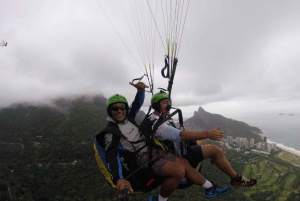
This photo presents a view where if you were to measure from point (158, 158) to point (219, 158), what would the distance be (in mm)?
1074

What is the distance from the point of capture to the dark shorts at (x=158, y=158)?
9.42 ft

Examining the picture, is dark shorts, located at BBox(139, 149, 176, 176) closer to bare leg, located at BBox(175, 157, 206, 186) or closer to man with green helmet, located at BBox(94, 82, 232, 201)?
man with green helmet, located at BBox(94, 82, 232, 201)

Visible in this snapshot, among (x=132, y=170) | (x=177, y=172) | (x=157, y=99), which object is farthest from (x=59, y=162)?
(x=177, y=172)

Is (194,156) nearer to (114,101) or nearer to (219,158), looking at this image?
(219,158)

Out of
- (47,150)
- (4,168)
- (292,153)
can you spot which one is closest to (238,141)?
(292,153)

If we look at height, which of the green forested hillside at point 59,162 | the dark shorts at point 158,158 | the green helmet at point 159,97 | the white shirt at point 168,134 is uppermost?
the green helmet at point 159,97

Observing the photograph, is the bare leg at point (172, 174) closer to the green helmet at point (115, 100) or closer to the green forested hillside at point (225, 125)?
the green helmet at point (115, 100)

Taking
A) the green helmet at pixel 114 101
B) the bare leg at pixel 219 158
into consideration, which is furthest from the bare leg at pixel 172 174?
the green helmet at pixel 114 101

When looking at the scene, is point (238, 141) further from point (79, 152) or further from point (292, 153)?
point (79, 152)

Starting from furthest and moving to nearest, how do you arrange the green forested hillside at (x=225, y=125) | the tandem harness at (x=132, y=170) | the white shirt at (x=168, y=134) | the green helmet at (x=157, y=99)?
the green forested hillside at (x=225, y=125), the green helmet at (x=157, y=99), the tandem harness at (x=132, y=170), the white shirt at (x=168, y=134)

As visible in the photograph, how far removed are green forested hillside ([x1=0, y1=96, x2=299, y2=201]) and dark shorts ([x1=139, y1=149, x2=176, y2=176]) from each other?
917 inches

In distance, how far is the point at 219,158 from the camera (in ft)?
10.4

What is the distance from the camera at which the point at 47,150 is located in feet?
134

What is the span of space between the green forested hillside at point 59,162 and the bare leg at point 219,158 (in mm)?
22871
